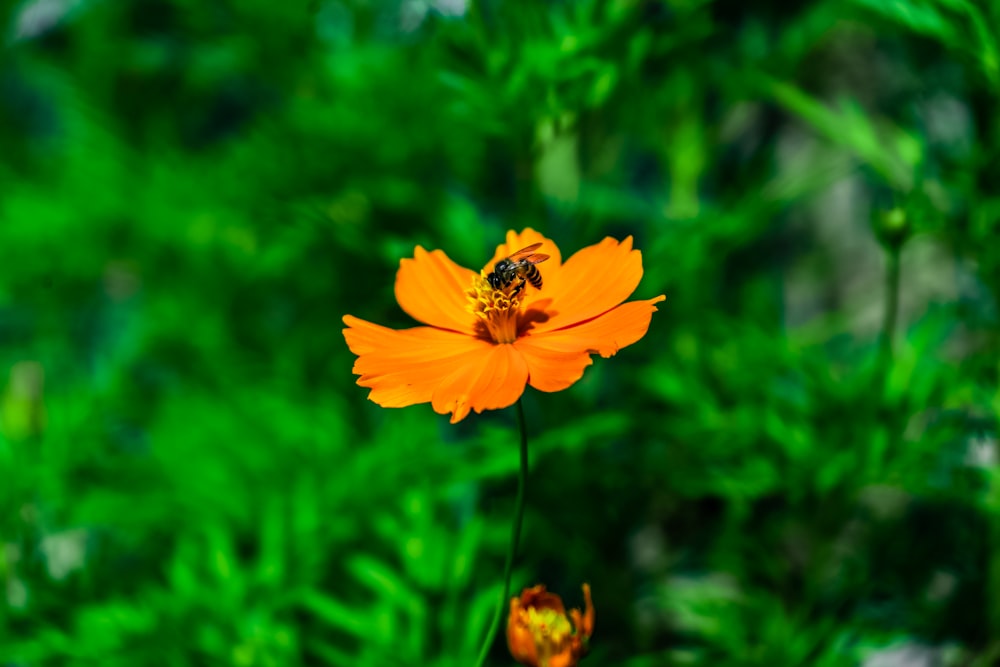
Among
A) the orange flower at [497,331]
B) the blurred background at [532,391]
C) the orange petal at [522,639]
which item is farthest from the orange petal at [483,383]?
the blurred background at [532,391]

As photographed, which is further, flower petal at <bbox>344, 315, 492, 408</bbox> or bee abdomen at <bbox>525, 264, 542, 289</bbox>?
bee abdomen at <bbox>525, 264, 542, 289</bbox>

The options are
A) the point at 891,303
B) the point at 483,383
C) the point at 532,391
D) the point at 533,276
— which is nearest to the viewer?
the point at 483,383

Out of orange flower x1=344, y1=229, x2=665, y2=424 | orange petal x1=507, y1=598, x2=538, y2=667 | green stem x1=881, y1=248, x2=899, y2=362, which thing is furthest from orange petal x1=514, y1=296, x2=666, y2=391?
green stem x1=881, y1=248, x2=899, y2=362

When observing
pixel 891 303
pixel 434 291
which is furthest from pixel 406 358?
pixel 891 303

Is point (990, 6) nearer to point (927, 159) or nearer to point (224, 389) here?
point (927, 159)

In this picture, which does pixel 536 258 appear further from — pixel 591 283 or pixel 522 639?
pixel 522 639

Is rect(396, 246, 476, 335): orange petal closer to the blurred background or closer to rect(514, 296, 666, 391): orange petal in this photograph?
rect(514, 296, 666, 391): orange petal

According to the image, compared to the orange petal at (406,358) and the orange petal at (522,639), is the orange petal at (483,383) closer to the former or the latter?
the orange petal at (406,358)
